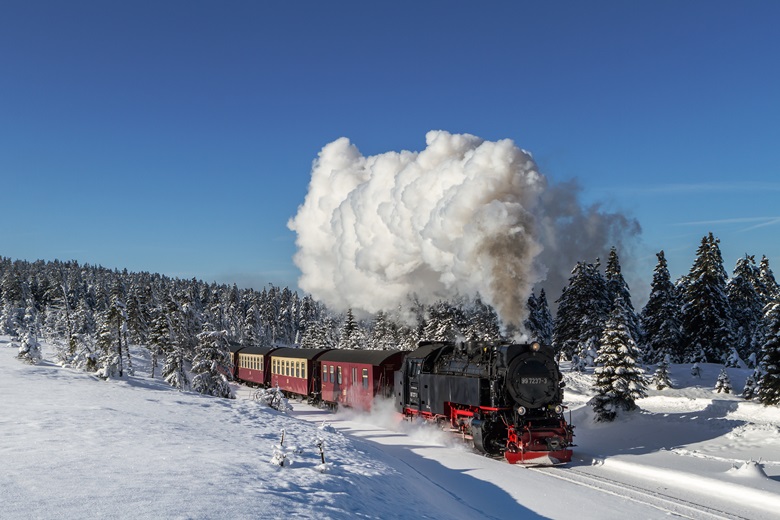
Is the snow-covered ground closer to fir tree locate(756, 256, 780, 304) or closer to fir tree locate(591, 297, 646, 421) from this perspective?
fir tree locate(591, 297, 646, 421)

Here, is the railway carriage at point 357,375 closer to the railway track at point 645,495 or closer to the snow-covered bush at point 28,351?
the railway track at point 645,495

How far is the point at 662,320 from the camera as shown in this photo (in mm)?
43750

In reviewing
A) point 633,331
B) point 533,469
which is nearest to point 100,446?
point 533,469

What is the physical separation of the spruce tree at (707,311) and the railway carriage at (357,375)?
25.9 m

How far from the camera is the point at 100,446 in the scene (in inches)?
435

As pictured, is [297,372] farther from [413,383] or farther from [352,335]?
[352,335]

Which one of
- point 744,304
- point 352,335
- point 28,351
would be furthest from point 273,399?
point 744,304

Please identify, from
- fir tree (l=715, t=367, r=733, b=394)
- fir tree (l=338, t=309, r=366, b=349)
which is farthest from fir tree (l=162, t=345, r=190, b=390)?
fir tree (l=338, t=309, r=366, b=349)

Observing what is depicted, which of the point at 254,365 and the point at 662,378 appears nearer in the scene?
the point at 662,378

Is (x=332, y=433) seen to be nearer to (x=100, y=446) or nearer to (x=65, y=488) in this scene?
(x=100, y=446)

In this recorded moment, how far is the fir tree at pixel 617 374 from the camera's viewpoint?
23250 mm

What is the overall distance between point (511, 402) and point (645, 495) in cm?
486

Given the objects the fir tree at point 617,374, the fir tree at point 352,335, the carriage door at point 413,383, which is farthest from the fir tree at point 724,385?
the fir tree at point 352,335

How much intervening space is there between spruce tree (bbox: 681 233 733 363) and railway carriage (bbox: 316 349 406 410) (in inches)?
1021
